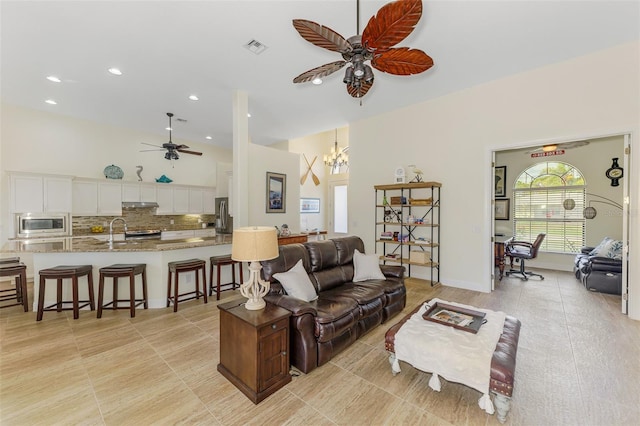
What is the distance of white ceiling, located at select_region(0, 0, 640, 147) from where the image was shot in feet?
8.93

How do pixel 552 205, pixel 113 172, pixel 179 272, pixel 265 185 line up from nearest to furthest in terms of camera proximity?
1. pixel 179 272
2. pixel 265 185
3. pixel 113 172
4. pixel 552 205

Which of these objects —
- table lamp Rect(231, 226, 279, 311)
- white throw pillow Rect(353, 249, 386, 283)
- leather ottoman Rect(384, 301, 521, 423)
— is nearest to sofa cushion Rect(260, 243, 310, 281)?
table lamp Rect(231, 226, 279, 311)

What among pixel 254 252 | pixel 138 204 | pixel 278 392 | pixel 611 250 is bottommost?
pixel 278 392

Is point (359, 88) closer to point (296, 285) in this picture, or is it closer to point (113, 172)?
point (296, 285)

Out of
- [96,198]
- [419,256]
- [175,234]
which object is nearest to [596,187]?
[419,256]

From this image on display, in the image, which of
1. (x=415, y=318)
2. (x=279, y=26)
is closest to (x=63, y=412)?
(x=415, y=318)

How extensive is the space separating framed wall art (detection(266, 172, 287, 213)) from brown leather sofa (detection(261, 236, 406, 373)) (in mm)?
2418

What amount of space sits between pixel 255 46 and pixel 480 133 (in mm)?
3794

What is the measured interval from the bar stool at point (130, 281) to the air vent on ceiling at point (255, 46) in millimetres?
3224

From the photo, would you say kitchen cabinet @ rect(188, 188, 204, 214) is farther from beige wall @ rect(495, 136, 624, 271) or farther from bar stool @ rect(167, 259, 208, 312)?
beige wall @ rect(495, 136, 624, 271)

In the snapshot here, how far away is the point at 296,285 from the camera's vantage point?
2.74 meters

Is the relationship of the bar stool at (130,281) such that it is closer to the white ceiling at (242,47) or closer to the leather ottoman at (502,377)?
the white ceiling at (242,47)

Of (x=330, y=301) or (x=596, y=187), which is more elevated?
(x=596, y=187)

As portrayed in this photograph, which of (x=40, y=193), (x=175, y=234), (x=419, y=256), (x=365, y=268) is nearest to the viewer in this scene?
(x=365, y=268)
